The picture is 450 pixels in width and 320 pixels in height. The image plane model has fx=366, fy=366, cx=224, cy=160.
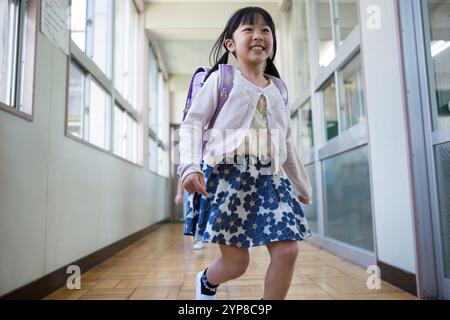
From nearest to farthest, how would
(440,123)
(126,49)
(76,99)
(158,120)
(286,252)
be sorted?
(286,252) < (440,123) < (76,99) < (126,49) < (158,120)

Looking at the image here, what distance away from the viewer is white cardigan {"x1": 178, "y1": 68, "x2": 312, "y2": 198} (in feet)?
3.09

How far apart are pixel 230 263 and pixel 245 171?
251mm

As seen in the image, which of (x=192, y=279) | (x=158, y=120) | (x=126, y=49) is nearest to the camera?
(x=192, y=279)

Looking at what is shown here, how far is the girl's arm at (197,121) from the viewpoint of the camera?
94 cm

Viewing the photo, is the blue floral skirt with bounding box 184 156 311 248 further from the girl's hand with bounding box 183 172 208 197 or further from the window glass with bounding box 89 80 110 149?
the window glass with bounding box 89 80 110 149

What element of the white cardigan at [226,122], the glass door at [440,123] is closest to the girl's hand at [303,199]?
the white cardigan at [226,122]

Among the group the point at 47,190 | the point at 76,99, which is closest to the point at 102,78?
the point at 76,99

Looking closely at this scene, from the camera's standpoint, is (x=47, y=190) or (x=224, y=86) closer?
(x=224, y=86)

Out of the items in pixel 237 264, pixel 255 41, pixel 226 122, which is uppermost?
pixel 255 41

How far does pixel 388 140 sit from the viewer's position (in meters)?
1.70

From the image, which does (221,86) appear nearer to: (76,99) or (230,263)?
(230,263)

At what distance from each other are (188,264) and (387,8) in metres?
1.73

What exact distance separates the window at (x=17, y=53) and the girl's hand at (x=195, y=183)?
831mm
